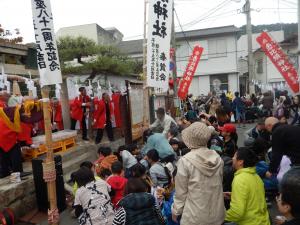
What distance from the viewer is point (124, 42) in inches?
1495

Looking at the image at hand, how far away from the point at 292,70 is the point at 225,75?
76.6ft

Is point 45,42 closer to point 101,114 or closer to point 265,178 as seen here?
point 265,178

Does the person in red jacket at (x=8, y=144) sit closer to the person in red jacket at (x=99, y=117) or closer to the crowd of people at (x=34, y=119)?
the crowd of people at (x=34, y=119)

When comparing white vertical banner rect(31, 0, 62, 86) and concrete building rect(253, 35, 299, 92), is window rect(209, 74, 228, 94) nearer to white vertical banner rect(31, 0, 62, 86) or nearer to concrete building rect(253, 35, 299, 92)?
concrete building rect(253, 35, 299, 92)

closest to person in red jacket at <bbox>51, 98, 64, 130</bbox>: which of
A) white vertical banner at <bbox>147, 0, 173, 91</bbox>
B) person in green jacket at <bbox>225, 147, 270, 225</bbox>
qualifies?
white vertical banner at <bbox>147, 0, 173, 91</bbox>

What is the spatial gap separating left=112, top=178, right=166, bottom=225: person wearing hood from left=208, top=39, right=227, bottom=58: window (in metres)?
29.7

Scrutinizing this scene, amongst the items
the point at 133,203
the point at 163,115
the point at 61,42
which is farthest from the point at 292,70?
the point at 61,42

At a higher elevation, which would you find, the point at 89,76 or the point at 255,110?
the point at 89,76

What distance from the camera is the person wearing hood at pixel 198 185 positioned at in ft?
10.6

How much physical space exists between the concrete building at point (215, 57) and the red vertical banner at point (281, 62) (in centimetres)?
2093

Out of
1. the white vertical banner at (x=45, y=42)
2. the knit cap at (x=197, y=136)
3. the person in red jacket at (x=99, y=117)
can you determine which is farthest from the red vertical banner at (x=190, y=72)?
the knit cap at (x=197, y=136)

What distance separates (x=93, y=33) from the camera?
105ft

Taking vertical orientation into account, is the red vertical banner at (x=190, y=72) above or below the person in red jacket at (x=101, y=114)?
above

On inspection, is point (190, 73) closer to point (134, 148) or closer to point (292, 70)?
point (292, 70)
